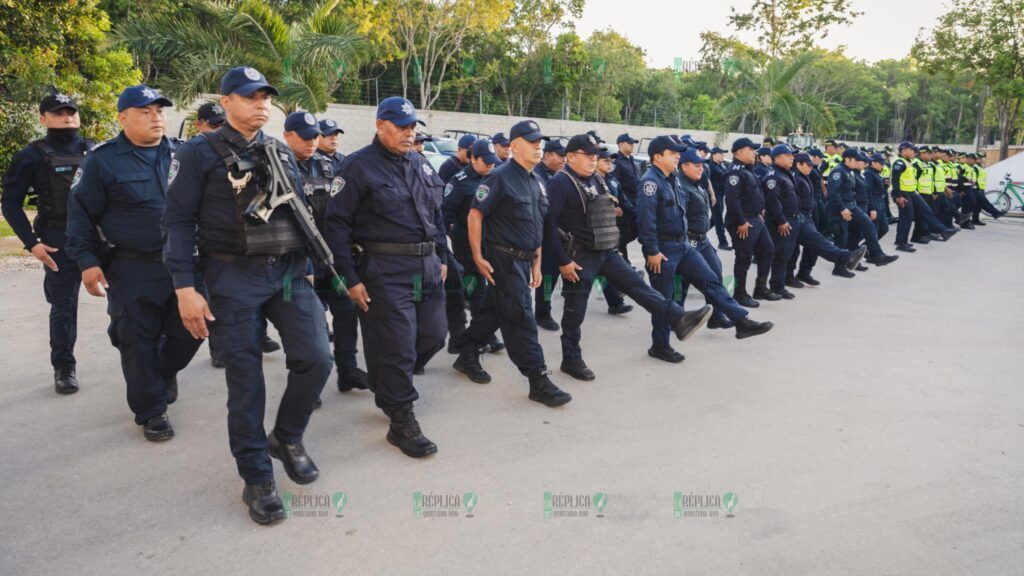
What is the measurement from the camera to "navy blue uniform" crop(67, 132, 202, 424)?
3.82m

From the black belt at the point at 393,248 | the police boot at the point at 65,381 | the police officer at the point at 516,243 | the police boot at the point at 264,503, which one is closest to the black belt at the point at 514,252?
the police officer at the point at 516,243

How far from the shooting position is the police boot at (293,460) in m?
3.47

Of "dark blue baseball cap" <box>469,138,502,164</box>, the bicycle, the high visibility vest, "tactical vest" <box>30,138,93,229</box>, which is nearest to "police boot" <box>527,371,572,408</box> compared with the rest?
"dark blue baseball cap" <box>469,138,502,164</box>

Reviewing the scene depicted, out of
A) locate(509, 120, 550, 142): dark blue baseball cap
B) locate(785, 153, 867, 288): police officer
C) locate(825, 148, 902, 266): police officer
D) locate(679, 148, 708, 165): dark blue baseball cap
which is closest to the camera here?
locate(509, 120, 550, 142): dark blue baseball cap

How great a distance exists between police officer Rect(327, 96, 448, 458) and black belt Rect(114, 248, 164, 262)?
1000 mm

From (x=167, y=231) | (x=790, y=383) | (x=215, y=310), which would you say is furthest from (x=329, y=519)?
(x=790, y=383)

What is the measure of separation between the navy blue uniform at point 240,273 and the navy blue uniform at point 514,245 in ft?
5.26

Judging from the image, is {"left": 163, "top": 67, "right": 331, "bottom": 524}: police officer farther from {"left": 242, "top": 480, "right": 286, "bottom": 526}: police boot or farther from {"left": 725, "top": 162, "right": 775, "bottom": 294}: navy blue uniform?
{"left": 725, "top": 162, "right": 775, "bottom": 294}: navy blue uniform

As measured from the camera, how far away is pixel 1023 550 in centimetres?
299

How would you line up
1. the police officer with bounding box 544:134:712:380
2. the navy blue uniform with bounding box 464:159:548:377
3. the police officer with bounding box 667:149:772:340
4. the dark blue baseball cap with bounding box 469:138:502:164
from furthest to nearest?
the dark blue baseball cap with bounding box 469:138:502:164 < the police officer with bounding box 667:149:772:340 < the police officer with bounding box 544:134:712:380 < the navy blue uniform with bounding box 464:159:548:377

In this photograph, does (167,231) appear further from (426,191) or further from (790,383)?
(790,383)

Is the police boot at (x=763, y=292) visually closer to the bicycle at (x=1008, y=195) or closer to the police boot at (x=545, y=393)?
the police boot at (x=545, y=393)

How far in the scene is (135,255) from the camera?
390cm

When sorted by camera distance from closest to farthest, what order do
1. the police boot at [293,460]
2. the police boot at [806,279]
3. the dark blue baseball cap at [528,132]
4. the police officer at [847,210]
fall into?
the police boot at [293,460]
the dark blue baseball cap at [528,132]
the police boot at [806,279]
the police officer at [847,210]
